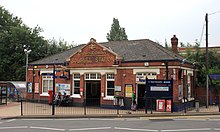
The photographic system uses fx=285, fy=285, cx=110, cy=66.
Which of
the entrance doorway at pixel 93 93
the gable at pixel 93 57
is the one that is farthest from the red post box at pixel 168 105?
the entrance doorway at pixel 93 93

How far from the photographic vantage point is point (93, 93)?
2934 centimetres

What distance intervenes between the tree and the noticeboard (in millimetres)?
54185

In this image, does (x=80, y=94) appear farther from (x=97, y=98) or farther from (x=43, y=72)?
(x=43, y=72)

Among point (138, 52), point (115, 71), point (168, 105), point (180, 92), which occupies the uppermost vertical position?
point (138, 52)

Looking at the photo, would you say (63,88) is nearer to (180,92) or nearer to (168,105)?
(168,105)

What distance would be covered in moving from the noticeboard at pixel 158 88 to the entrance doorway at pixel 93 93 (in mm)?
7195

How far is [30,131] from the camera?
44.7ft

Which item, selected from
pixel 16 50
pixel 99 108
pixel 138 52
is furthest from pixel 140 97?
pixel 16 50

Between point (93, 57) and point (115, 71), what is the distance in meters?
2.71

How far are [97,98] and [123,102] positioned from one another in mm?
3824

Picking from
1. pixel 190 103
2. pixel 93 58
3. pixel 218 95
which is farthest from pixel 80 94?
pixel 218 95

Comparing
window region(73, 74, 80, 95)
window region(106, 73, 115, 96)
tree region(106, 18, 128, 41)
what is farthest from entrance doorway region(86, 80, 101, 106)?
tree region(106, 18, 128, 41)

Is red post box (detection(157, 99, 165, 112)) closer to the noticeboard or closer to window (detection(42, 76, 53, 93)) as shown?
the noticeboard

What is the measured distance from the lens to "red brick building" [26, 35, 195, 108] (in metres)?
24.0
